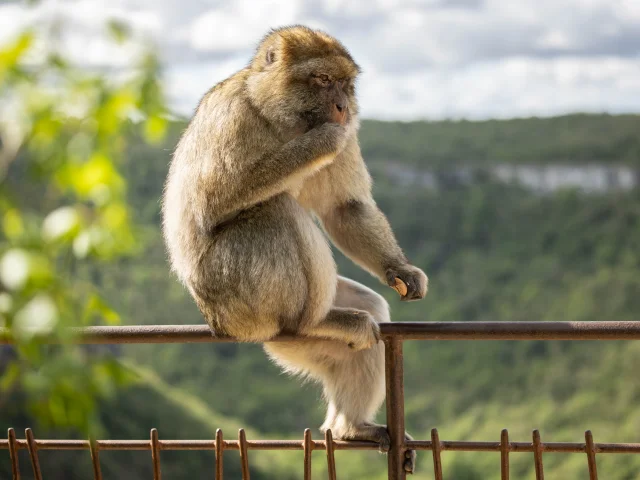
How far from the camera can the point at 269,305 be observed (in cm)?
323

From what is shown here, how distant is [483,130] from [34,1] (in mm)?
54512

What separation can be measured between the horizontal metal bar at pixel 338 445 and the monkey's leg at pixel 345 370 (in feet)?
1.31

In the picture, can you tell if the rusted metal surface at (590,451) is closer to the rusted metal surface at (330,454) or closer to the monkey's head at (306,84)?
the rusted metal surface at (330,454)

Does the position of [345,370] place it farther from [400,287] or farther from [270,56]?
[270,56]

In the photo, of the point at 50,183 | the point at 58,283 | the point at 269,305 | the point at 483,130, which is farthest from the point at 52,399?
the point at 483,130

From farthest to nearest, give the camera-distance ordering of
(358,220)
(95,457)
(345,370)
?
(358,220) → (345,370) → (95,457)

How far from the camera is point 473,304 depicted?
156 ft

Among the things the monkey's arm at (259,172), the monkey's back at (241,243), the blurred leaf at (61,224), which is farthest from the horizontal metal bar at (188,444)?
the blurred leaf at (61,224)

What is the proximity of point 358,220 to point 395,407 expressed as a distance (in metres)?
1.24

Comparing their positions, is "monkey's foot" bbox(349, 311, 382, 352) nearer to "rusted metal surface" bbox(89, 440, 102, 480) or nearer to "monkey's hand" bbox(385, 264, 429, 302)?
"monkey's hand" bbox(385, 264, 429, 302)

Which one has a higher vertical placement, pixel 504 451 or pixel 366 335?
pixel 366 335

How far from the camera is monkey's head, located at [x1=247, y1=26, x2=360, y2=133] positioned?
11.6ft

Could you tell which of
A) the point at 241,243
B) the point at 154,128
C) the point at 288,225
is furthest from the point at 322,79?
the point at 154,128

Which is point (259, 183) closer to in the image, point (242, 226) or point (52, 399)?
point (242, 226)
